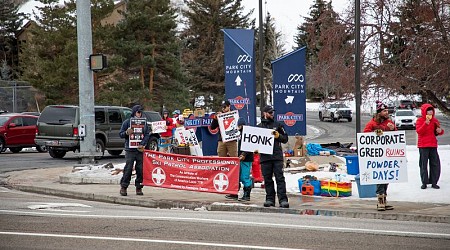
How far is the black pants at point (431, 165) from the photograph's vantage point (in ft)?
49.7

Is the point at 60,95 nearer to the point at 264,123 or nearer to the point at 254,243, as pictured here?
the point at 264,123

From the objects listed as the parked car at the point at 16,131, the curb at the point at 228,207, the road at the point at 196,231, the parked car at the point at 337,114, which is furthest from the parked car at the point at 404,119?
the road at the point at 196,231

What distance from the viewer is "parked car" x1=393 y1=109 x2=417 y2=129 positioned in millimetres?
52688

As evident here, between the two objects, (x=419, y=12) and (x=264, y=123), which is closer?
(x=264, y=123)

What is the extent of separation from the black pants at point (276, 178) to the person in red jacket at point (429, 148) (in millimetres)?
3500

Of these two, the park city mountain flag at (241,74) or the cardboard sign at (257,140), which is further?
the park city mountain flag at (241,74)

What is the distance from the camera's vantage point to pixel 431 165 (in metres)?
15.2

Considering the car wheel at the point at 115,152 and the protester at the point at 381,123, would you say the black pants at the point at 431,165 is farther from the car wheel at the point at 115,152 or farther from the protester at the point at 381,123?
the car wheel at the point at 115,152

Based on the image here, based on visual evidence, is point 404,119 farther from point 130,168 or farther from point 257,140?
point 257,140

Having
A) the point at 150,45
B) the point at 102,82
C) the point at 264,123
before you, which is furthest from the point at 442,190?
the point at 102,82

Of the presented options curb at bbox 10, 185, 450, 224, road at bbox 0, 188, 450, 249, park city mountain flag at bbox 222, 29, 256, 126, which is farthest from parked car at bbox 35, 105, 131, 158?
road at bbox 0, 188, 450, 249

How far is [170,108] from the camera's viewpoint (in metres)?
51.9

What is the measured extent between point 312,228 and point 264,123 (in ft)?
11.7

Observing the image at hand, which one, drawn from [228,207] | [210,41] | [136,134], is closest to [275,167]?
[228,207]
